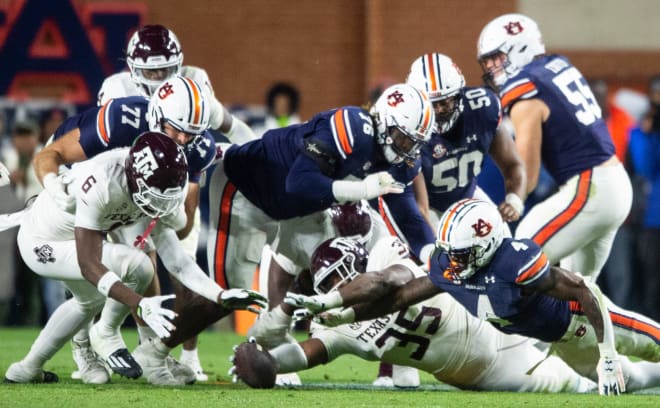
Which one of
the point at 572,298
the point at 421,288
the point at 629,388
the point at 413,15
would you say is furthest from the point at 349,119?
the point at 413,15

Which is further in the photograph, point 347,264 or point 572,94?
point 572,94

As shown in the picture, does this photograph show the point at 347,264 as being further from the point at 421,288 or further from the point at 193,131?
the point at 193,131

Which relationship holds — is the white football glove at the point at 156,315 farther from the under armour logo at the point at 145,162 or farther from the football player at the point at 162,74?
the football player at the point at 162,74

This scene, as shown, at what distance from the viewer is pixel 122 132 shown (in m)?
6.07

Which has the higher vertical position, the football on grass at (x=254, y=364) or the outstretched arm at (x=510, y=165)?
the outstretched arm at (x=510, y=165)

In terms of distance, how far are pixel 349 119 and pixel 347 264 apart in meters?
0.73

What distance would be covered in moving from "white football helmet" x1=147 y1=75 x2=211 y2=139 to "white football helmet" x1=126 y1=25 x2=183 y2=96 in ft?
2.28

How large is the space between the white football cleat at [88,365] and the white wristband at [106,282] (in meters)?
0.79

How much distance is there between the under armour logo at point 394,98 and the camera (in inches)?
232

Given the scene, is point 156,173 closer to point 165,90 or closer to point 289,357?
point 165,90

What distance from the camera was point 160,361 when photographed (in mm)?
5973

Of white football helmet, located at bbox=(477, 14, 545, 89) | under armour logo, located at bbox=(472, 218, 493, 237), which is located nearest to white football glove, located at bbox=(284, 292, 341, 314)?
under armour logo, located at bbox=(472, 218, 493, 237)

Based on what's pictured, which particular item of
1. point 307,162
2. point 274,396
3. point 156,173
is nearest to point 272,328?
point 274,396

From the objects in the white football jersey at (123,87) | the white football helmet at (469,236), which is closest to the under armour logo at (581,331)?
the white football helmet at (469,236)
